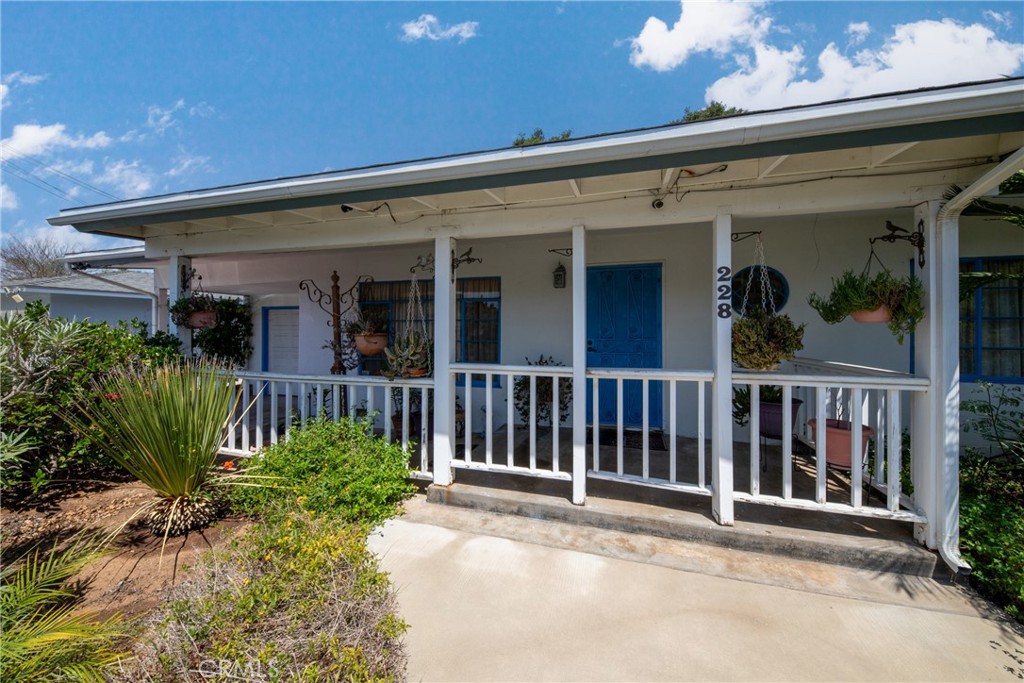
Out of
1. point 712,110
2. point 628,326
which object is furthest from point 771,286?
point 712,110

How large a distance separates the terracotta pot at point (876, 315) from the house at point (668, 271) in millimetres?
207

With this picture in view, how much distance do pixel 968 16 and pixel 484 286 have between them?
5102 millimetres

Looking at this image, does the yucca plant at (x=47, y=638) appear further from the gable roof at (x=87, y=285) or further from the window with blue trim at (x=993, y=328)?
the gable roof at (x=87, y=285)

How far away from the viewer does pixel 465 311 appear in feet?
18.3

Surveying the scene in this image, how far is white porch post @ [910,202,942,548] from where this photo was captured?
2.42 m

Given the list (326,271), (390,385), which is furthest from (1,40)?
(390,385)

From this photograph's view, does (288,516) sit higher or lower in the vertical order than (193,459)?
lower

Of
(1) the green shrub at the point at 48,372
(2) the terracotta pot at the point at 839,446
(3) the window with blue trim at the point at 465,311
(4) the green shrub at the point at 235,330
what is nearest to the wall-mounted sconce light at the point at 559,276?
(3) the window with blue trim at the point at 465,311

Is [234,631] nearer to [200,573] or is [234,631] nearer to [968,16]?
[200,573]

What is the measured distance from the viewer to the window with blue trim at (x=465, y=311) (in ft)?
17.8

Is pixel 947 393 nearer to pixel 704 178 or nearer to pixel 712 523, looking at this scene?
pixel 712 523

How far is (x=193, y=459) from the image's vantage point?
282cm

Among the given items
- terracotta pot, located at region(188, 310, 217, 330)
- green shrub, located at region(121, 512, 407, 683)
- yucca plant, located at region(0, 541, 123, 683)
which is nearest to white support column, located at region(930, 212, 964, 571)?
green shrub, located at region(121, 512, 407, 683)

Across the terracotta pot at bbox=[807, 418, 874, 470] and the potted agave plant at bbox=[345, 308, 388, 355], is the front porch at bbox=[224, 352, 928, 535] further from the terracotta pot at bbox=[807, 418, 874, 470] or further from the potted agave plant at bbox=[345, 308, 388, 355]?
the potted agave plant at bbox=[345, 308, 388, 355]
